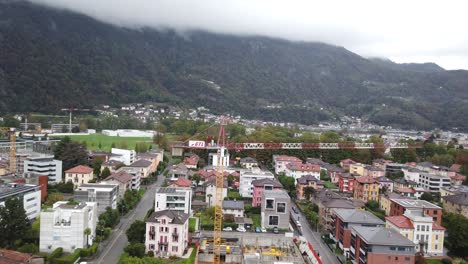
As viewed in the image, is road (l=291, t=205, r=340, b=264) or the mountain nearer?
road (l=291, t=205, r=340, b=264)

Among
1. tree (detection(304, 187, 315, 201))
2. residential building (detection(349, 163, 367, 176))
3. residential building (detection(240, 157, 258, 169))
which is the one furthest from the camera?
residential building (detection(240, 157, 258, 169))

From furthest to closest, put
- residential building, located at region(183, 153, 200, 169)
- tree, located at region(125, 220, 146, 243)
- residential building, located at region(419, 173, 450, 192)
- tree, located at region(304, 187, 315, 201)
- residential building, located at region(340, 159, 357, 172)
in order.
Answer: residential building, located at region(340, 159, 357, 172)
residential building, located at region(183, 153, 200, 169)
residential building, located at region(419, 173, 450, 192)
tree, located at region(304, 187, 315, 201)
tree, located at region(125, 220, 146, 243)

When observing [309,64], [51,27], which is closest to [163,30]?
[51,27]

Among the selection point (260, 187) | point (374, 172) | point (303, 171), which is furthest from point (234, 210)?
point (374, 172)

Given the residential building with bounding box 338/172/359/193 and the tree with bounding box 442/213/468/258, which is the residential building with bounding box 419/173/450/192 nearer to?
the residential building with bounding box 338/172/359/193

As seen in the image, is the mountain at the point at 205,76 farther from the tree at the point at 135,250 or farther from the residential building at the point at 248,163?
the tree at the point at 135,250

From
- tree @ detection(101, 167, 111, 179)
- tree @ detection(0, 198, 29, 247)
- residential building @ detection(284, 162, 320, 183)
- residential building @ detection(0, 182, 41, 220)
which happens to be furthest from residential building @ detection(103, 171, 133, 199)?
residential building @ detection(284, 162, 320, 183)

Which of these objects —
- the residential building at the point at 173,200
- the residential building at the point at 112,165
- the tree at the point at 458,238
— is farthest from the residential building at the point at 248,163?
the tree at the point at 458,238
